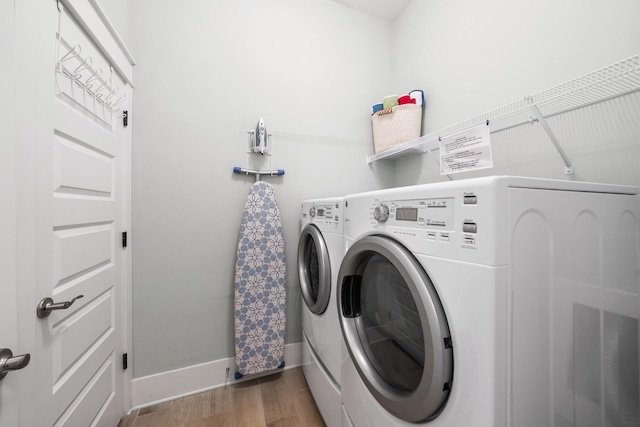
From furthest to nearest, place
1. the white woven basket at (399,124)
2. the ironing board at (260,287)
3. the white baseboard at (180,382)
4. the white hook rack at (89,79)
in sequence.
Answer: the white woven basket at (399,124), the ironing board at (260,287), the white baseboard at (180,382), the white hook rack at (89,79)

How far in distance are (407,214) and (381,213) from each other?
0.09 metres

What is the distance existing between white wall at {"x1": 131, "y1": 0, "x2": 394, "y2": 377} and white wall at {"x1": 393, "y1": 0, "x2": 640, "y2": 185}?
A: 0.60 metres

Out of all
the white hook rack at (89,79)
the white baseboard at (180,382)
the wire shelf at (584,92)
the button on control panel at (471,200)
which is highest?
the white hook rack at (89,79)

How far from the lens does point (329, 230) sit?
44.6 inches

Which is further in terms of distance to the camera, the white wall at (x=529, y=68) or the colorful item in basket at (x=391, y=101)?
the colorful item in basket at (x=391, y=101)

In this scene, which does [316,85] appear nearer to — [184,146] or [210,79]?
[210,79]

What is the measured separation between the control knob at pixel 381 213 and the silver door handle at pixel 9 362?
3.18 ft

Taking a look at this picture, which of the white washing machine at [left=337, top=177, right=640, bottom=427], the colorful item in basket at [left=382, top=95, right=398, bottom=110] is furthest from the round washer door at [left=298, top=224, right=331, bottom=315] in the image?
the colorful item in basket at [left=382, top=95, right=398, bottom=110]

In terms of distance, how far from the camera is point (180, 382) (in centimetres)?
142

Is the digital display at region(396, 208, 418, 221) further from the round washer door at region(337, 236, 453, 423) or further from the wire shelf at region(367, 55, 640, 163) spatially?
the wire shelf at region(367, 55, 640, 163)

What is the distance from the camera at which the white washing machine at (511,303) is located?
0.47 metres

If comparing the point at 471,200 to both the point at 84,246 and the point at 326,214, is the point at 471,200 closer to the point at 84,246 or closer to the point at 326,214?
the point at 326,214

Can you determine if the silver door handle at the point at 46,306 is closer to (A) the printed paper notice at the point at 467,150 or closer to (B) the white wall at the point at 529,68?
(A) the printed paper notice at the point at 467,150

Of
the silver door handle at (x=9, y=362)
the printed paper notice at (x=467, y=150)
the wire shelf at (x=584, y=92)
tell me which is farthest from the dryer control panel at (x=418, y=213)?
the silver door handle at (x=9, y=362)
